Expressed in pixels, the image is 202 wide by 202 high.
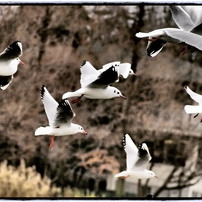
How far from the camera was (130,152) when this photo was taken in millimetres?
3279

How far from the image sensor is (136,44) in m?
3.30

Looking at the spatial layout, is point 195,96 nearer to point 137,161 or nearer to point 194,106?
point 194,106

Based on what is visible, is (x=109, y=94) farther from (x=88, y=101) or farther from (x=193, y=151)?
(x=193, y=151)

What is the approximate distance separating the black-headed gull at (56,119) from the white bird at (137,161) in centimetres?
15

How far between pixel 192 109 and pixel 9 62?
0.56 m

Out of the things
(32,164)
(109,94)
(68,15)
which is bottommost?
(32,164)

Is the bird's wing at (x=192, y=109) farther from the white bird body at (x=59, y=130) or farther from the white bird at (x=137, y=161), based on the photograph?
the white bird body at (x=59, y=130)

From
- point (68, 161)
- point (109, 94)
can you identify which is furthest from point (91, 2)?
point (68, 161)

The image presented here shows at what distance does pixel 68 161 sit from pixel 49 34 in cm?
38

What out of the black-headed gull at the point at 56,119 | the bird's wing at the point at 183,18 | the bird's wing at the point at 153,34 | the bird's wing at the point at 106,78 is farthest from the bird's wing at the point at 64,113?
the bird's wing at the point at 183,18

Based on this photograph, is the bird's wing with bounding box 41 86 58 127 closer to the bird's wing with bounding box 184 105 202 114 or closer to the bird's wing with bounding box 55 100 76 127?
the bird's wing with bounding box 55 100 76 127

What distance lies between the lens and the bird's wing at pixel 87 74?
326 centimetres

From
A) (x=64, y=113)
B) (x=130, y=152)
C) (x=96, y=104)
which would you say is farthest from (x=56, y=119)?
(x=130, y=152)

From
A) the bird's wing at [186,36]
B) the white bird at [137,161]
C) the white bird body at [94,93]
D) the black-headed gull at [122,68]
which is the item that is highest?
the bird's wing at [186,36]
